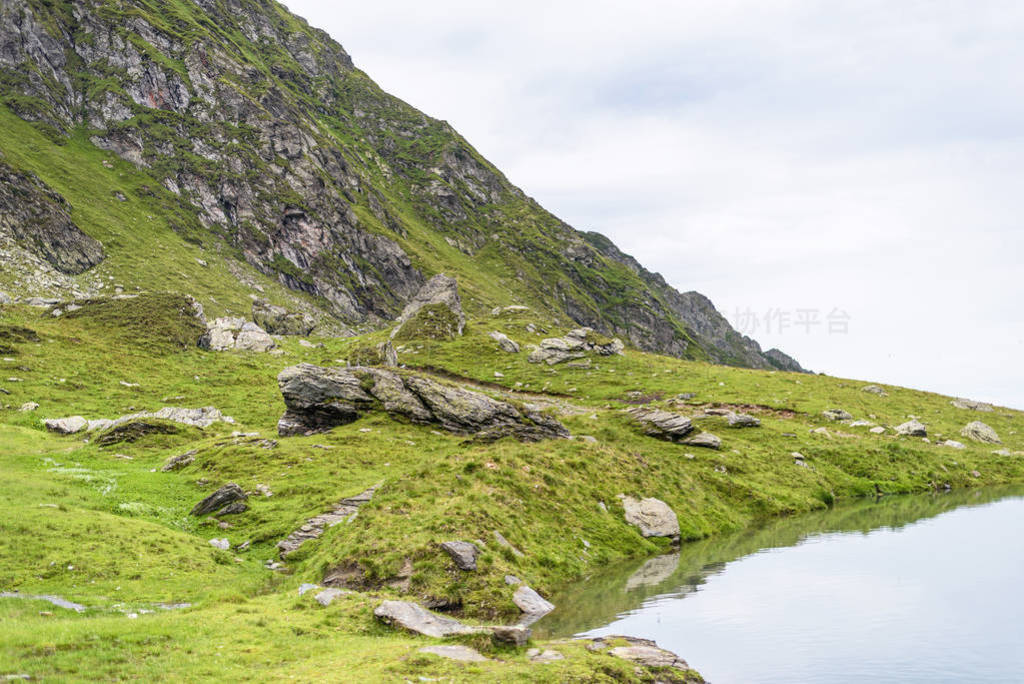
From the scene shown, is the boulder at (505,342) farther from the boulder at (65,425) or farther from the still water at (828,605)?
the still water at (828,605)

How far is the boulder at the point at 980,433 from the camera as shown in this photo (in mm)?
81125

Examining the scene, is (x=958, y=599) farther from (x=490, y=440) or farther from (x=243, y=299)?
(x=243, y=299)

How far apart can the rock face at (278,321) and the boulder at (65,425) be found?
219 feet

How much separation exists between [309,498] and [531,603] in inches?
774

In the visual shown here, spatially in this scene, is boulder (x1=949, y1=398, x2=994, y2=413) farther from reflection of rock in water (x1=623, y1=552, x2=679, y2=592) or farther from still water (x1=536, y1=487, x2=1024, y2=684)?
reflection of rock in water (x1=623, y1=552, x2=679, y2=592)

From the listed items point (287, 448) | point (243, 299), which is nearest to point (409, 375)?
point (287, 448)

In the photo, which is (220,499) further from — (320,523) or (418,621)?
(418,621)

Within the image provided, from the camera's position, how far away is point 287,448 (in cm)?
4744

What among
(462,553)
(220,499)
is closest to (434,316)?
(220,499)

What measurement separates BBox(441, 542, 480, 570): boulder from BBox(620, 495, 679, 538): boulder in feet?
53.6

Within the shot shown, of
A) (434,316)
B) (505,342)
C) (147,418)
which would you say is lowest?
(147,418)

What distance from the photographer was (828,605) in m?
27.7

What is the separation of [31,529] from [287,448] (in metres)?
19.3

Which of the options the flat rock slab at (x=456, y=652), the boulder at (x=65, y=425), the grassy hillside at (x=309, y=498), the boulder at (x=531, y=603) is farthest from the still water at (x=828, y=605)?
the boulder at (x=65, y=425)
